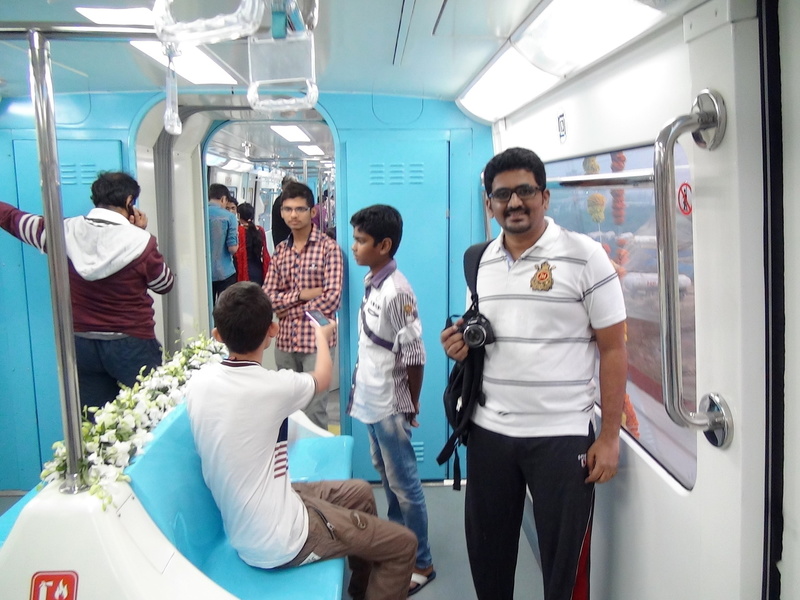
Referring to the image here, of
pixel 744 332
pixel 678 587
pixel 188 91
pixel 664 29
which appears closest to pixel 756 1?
pixel 664 29

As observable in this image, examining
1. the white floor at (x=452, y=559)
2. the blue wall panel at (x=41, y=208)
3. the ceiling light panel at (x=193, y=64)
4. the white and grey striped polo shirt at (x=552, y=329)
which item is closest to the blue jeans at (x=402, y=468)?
the white floor at (x=452, y=559)

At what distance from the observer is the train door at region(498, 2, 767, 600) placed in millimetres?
1291

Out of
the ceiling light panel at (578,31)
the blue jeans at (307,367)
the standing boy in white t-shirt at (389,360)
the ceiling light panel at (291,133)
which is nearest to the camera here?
the ceiling light panel at (578,31)

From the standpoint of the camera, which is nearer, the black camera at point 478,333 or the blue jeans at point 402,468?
the black camera at point 478,333

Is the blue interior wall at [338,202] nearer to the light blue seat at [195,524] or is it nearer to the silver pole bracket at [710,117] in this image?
the light blue seat at [195,524]

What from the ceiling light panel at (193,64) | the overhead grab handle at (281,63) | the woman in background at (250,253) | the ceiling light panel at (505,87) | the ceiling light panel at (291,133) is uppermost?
the ceiling light panel at (291,133)

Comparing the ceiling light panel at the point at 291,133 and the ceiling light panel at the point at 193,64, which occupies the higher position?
the ceiling light panel at the point at 291,133

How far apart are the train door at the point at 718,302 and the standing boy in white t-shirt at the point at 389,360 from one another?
3.64 feet

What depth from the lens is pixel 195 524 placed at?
2164 millimetres

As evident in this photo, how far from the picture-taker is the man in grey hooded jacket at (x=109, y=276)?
2.94 m


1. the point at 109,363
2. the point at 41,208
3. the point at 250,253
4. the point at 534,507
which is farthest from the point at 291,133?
the point at 534,507

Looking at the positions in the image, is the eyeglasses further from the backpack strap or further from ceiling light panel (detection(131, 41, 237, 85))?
ceiling light panel (detection(131, 41, 237, 85))

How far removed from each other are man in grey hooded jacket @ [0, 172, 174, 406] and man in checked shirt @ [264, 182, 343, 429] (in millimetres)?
836

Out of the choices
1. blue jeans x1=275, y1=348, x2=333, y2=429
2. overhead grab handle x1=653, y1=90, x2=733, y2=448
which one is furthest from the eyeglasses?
blue jeans x1=275, y1=348, x2=333, y2=429
